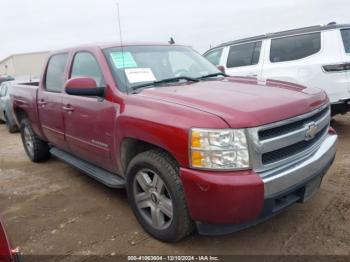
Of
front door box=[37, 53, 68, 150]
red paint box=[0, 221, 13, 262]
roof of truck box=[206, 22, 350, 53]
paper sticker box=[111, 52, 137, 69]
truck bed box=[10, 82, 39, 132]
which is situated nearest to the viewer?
red paint box=[0, 221, 13, 262]

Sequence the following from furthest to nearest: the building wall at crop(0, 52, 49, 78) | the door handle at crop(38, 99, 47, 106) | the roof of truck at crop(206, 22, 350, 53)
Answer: the building wall at crop(0, 52, 49, 78) → the roof of truck at crop(206, 22, 350, 53) → the door handle at crop(38, 99, 47, 106)

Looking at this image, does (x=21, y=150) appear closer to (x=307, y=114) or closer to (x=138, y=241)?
(x=138, y=241)

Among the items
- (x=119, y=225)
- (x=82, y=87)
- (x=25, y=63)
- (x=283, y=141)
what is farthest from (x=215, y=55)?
(x=25, y=63)

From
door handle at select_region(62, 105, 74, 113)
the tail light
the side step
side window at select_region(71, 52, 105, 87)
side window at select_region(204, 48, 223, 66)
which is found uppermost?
side window at select_region(71, 52, 105, 87)

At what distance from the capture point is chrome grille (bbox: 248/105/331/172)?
256 centimetres

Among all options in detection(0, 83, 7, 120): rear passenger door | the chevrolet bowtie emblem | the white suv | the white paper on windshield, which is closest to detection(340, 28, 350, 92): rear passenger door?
the white suv

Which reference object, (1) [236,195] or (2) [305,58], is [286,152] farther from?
(2) [305,58]

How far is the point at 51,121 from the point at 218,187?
10.3 feet

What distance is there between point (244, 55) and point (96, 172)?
4824 mm

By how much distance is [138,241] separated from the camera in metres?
3.26

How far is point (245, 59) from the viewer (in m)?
7.66

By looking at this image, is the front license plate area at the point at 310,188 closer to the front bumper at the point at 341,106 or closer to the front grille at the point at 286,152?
the front grille at the point at 286,152

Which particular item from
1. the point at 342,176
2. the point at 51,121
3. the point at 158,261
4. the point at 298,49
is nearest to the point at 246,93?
the point at 158,261

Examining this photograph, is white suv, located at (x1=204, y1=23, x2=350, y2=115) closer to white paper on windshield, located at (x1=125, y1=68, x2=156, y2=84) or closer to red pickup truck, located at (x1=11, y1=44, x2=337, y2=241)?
red pickup truck, located at (x1=11, y1=44, x2=337, y2=241)
